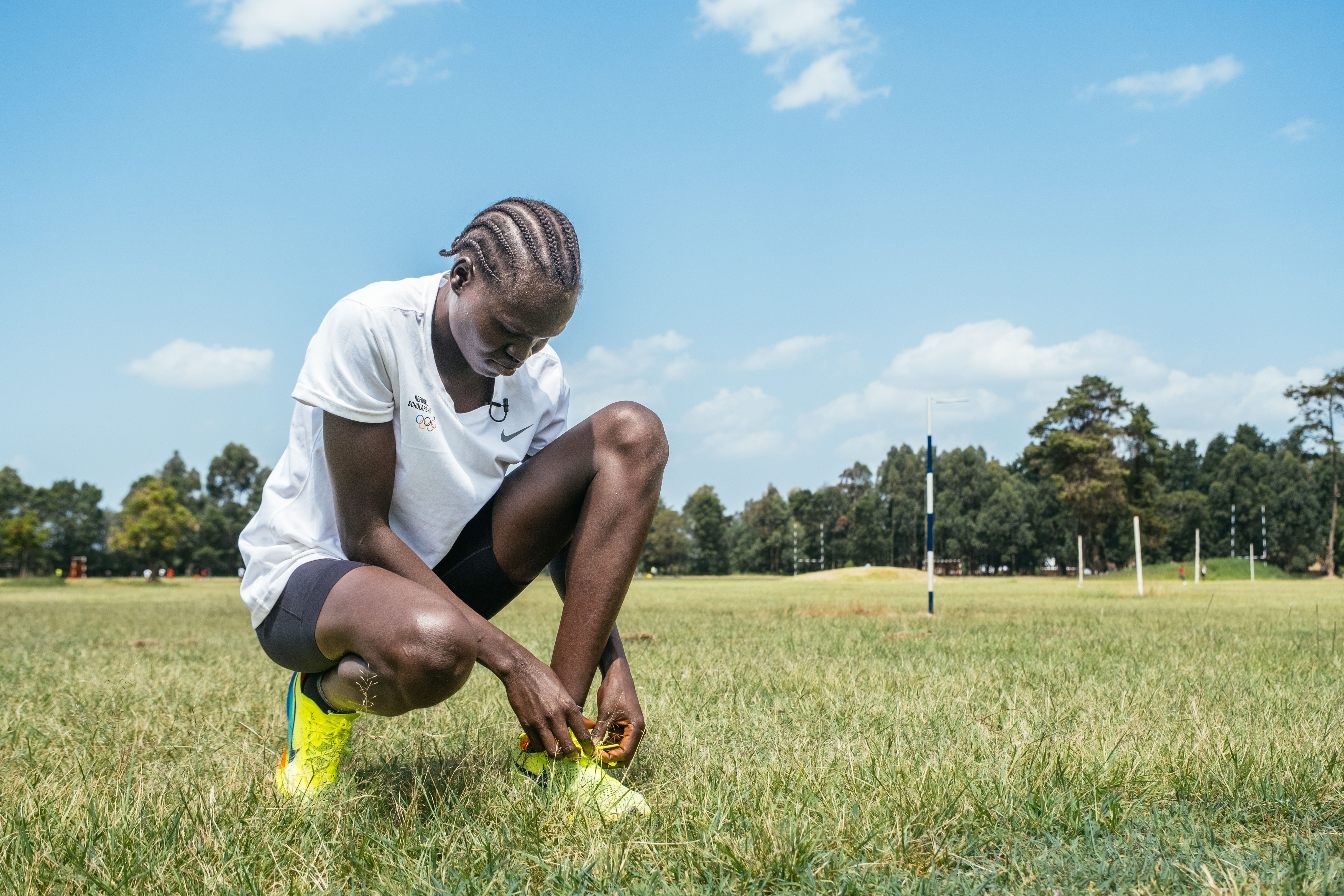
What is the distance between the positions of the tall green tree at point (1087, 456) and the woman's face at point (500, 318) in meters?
57.7

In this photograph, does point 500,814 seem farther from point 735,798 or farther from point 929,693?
point 929,693

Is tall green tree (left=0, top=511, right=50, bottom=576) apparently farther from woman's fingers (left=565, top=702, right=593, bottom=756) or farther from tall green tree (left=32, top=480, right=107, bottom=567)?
woman's fingers (left=565, top=702, right=593, bottom=756)

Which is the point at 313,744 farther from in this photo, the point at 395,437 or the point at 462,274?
the point at 462,274

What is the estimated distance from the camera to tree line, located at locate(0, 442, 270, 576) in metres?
55.8

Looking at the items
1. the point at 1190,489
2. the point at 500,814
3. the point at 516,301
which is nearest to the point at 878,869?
the point at 500,814

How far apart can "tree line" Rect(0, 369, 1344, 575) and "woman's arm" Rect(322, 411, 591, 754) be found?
50514mm

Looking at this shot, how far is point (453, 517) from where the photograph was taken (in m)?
2.36

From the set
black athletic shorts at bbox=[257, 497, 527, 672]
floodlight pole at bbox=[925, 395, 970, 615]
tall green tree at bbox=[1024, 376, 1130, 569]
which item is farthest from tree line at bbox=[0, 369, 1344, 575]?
black athletic shorts at bbox=[257, 497, 527, 672]

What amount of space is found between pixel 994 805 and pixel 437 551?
1.41 metres

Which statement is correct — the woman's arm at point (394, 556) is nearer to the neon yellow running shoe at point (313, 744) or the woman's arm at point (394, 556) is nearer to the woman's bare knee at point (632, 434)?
the neon yellow running shoe at point (313, 744)

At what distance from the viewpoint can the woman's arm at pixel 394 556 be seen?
1.97 m

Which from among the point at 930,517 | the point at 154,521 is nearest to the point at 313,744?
the point at 930,517

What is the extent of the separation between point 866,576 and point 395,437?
47.6m

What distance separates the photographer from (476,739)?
3.06 m
